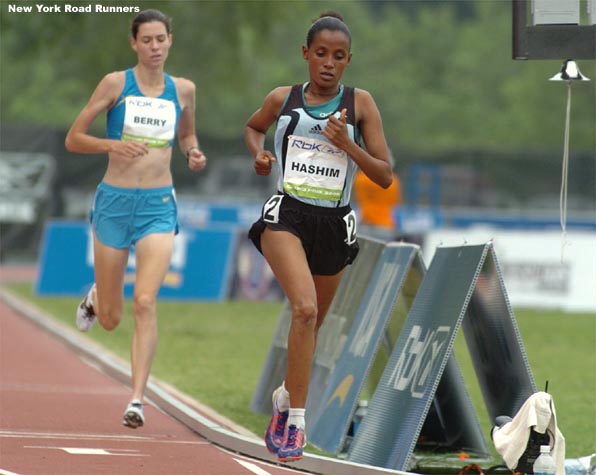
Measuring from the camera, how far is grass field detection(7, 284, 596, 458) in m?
11.9

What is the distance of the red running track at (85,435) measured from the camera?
8484mm

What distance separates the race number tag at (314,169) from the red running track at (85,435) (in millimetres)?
1596

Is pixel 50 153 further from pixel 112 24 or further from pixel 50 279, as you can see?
pixel 50 279

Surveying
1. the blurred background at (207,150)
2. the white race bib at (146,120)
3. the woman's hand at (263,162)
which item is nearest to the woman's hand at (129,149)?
the white race bib at (146,120)

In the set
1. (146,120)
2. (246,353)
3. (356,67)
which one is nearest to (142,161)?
(146,120)

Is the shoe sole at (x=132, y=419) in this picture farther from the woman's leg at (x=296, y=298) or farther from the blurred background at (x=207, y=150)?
the blurred background at (x=207, y=150)

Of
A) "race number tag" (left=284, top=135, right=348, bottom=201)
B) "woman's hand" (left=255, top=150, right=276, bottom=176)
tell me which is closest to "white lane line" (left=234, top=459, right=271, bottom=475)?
"race number tag" (left=284, top=135, right=348, bottom=201)

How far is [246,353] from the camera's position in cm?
1653

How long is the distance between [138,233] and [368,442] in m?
2.17

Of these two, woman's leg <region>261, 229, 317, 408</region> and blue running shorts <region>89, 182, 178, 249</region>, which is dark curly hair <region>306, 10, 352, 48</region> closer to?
woman's leg <region>261, 229, 317, 408</region>

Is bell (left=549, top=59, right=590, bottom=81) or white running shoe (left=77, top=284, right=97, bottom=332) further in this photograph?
white running shoe (left=77, top=284, right=97, bottom=332)

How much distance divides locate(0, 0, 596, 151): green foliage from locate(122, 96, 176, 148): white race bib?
19.8 metres

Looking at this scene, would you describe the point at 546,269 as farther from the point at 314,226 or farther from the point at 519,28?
the point at 314,226

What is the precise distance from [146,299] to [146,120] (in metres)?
1.17
